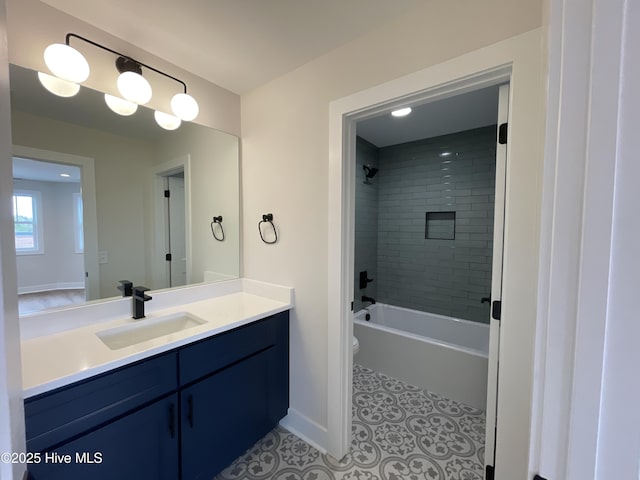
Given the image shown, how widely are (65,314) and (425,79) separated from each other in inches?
82.5

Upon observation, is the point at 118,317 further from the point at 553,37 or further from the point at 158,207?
the point at 553,37

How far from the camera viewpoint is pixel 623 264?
33cm

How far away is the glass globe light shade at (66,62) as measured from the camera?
3.87 ft

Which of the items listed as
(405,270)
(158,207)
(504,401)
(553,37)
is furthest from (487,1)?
(405,270)

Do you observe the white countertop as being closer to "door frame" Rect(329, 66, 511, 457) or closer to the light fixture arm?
"door frame" Rect(329, 66, 511, 457)

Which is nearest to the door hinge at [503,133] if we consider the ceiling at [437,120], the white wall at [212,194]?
the ceiling at [437,120]

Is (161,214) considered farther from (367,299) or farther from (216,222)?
(367,299)

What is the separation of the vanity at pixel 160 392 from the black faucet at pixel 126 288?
50 millimetres

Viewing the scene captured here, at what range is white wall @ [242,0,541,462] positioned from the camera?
→ 4.06 ft

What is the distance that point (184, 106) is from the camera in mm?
1659

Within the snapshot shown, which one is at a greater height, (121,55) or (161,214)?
(121,55)

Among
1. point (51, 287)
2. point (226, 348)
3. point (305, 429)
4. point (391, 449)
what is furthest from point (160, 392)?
point (391, 449)

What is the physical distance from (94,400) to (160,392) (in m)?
0.24

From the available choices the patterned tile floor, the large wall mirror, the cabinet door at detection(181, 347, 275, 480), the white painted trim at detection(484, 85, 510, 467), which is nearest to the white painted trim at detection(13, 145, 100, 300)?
the large wall mirror
